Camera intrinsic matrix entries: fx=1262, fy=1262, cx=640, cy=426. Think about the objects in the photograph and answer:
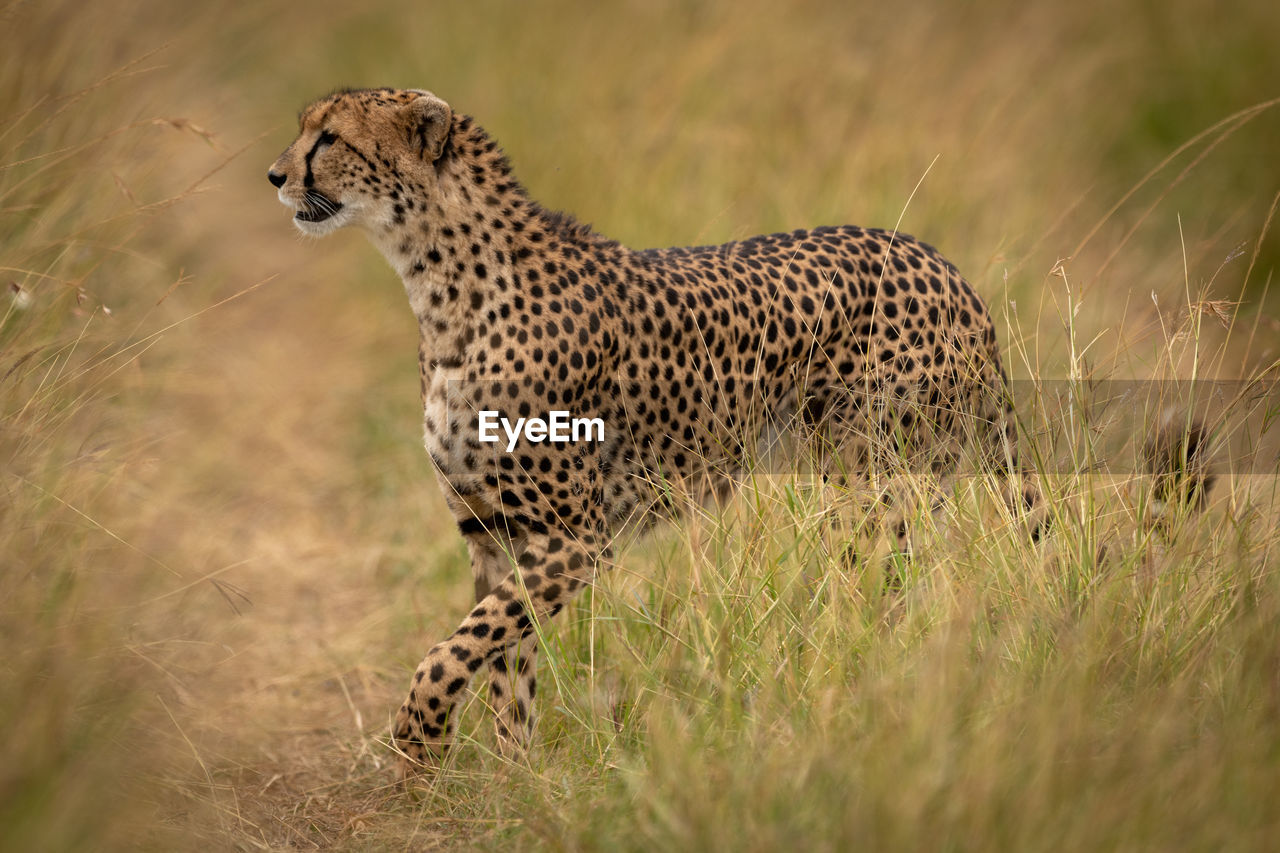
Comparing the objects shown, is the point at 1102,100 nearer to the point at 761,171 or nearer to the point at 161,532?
the point at 761,171

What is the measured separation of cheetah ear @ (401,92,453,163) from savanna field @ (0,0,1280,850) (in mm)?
694

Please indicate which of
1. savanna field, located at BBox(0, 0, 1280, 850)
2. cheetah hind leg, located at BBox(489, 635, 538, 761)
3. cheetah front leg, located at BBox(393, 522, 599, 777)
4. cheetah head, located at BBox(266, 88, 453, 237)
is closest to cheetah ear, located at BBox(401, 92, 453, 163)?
cheetah head, located at BBox(266, 88, 453, 237)

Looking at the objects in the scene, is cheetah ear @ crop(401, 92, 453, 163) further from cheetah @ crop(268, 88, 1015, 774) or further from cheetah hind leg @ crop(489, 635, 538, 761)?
cheetah hind leg @ crop(489, 635, 538, 761)

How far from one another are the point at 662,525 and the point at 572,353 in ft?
2.11

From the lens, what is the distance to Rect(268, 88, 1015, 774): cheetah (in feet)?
11.4

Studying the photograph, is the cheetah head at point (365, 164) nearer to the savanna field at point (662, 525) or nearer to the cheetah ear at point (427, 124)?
the cheetah ear at point (427, 124)

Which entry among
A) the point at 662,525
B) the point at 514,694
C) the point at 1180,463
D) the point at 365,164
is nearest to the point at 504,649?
the point at 514,694

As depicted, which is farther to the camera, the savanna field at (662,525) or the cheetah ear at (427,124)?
the cheetah ear at (427,124)

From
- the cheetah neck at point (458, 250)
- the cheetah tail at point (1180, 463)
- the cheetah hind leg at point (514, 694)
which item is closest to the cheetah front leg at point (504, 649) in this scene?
the cheetah hind leg at point (514, 694)

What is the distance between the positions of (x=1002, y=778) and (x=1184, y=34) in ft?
24.4

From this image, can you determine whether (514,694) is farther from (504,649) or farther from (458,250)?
(458,250)

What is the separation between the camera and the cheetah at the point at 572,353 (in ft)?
11.4

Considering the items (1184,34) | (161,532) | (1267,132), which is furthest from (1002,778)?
(1184,34)

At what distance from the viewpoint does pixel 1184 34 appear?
8.39 metres
